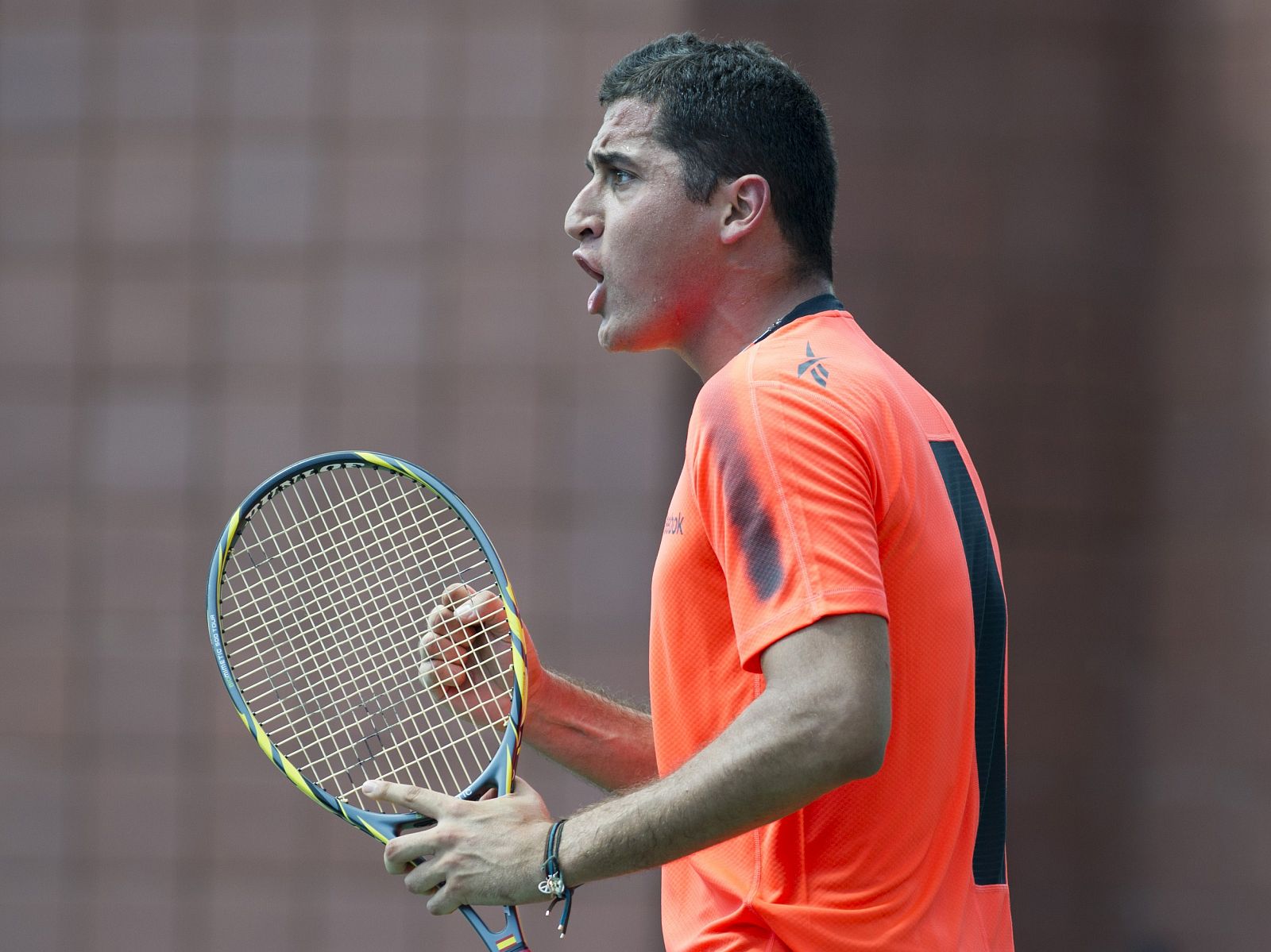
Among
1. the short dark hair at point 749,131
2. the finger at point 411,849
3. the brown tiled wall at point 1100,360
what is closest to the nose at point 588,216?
the short dark hair at point 749,131

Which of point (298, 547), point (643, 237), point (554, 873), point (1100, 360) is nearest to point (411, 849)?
point (554, 873)

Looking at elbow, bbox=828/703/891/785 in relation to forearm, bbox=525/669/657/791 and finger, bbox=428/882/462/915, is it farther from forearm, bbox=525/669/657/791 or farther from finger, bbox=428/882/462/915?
forearm, bbox=525/669/657/791

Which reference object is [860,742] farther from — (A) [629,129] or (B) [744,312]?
(A) [629,129]

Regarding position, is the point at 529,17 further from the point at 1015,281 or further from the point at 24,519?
the point at 24,519

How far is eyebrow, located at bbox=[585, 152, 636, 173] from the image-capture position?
7.02 ft

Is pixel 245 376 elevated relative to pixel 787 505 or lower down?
lower down

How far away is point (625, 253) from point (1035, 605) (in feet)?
10.2

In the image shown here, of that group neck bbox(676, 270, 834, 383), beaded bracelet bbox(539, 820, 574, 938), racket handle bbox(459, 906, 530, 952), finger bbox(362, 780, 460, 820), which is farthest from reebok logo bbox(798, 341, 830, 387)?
racket handle bbox(459, 906, 530, 952)

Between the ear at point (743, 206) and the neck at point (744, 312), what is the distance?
8 centimetres

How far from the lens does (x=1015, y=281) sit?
4.82m

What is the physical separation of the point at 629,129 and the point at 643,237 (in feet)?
0.62

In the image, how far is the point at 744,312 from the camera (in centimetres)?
209

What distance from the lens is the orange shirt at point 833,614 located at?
165 cm

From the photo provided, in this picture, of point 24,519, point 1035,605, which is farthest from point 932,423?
point 24,519
